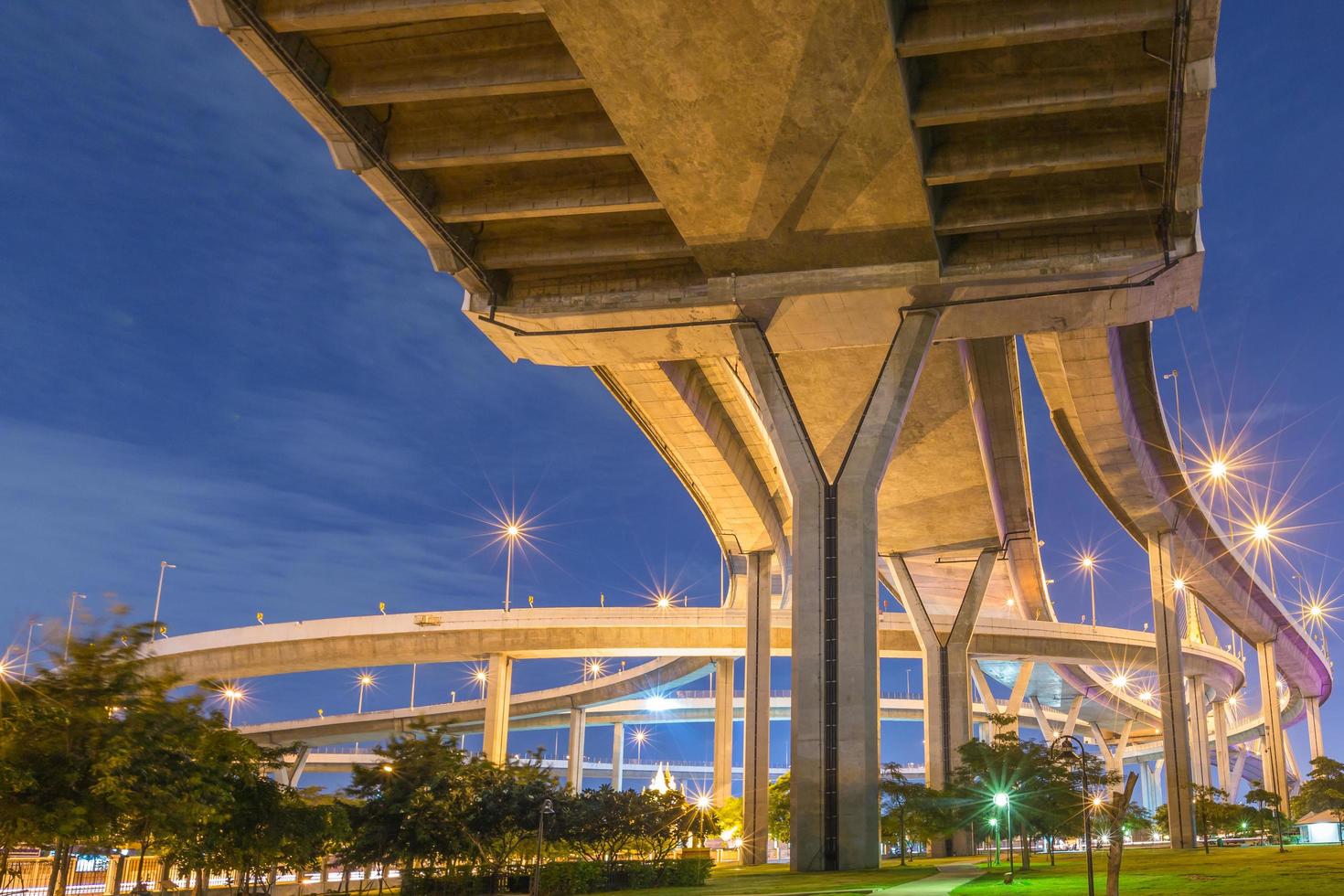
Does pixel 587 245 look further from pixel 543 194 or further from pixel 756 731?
pixel 756 731

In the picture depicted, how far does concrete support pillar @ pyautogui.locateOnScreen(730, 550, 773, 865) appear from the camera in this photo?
55.8 m

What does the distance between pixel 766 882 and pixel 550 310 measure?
58.4 ft

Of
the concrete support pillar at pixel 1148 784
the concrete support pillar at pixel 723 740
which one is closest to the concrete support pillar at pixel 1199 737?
the concrete support pillar at pixel 723 740

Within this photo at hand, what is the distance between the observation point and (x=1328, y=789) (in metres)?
62.2

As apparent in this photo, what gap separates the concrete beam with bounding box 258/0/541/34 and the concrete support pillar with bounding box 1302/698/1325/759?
106 metres

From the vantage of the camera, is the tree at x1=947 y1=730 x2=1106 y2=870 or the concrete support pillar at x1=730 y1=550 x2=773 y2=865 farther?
the concrete support pillar at x1=730 y1=550 x2=773 y2=865

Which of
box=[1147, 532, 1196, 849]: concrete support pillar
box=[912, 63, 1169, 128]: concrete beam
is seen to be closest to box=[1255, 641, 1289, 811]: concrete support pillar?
box=[1147, 532, 1196, 849]: concrete support pillar

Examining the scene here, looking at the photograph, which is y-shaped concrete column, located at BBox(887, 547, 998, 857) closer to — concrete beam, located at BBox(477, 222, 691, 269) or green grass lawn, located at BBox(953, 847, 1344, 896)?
green grass lawn, located at BBox(953, 847, 1344, 896)

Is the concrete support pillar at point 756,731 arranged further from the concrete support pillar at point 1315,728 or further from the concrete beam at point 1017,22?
the concrete support pillar at point 1315,728

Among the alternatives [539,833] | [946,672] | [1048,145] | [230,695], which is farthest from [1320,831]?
[230,695]

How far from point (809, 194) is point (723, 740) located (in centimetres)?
4459

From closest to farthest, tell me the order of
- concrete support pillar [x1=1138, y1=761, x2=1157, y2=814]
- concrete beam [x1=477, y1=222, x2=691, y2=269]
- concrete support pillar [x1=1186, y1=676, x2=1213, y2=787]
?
concrete beam [x1=477, y1=222, x2=691, y2=269]
concrete support pillar [x1=1186, y1=676, x2=1213, y2=787]
concrete support pillar [x1=1138, y1=761, x2=1157, y2=814]

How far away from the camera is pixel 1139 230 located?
1275 inches

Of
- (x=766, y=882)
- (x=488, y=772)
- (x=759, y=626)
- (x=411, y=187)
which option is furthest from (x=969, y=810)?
(x=411, y=187)
